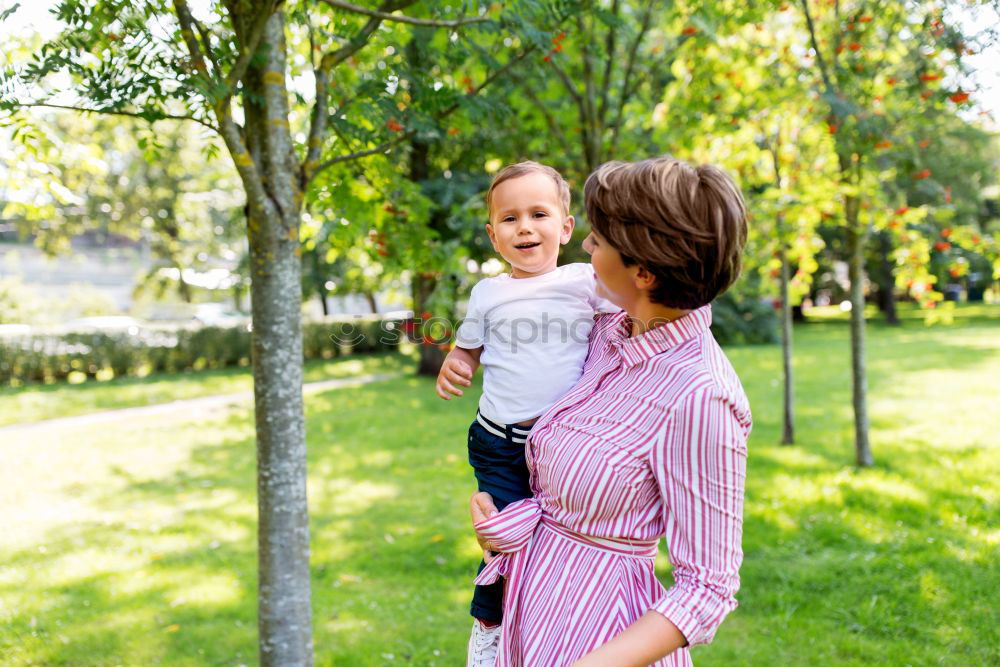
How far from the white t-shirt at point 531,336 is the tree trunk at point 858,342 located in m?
6.23

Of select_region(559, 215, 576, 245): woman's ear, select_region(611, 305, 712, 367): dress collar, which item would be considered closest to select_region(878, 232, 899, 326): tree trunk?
select_region(559, 215, 576, 245): woman's ear

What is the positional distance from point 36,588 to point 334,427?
5608 millimetres

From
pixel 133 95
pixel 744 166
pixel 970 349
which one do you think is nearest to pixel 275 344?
pixel 133 95

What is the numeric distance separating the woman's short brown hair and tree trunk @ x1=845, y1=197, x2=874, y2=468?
258 inches

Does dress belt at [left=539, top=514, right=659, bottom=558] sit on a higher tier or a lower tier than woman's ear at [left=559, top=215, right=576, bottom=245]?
lower

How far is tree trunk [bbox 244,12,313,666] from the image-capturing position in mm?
3029

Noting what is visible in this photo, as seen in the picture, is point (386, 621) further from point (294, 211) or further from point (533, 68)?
point (533, 68)

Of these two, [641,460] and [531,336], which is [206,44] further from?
[641,460]

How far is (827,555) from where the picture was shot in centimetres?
521

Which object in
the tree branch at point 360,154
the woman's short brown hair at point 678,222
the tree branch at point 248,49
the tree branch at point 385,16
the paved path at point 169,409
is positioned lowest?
the paved path at point 169,409

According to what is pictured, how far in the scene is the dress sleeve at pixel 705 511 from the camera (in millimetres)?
1309

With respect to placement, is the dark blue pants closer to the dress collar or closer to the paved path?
the dress collar

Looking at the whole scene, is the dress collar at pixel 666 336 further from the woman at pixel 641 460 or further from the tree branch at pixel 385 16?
the tree branch at pixel 385 16

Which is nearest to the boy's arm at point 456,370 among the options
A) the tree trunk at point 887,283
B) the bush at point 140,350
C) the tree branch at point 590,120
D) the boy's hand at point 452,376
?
the boy's hand at point 452,376
